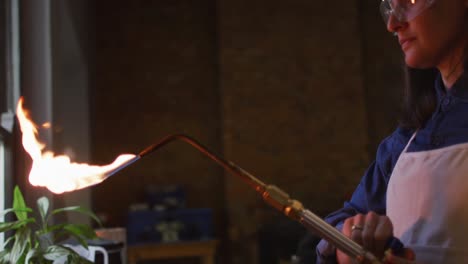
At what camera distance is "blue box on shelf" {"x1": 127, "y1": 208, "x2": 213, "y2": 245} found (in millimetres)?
5129

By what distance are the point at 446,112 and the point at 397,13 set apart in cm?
17

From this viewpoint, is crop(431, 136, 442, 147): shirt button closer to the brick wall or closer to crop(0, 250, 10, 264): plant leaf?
crop(0, 250, 10, 264): plant leaf

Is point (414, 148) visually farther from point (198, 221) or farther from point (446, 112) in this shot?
Result: point (198, 221)

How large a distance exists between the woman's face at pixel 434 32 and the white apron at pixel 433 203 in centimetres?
14

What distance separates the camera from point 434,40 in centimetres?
83

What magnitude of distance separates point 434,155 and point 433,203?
0.24ft

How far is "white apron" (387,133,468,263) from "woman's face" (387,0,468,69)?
0.46 feet

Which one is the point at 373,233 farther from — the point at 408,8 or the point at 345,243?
the point at 408,8

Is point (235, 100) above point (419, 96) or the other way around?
the other way around

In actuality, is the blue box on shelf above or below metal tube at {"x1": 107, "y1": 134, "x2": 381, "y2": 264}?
below

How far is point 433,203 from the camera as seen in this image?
2.69 feet

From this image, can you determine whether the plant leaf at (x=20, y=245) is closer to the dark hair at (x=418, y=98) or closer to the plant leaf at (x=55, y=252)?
the plant leaf at (x=55, y=252)

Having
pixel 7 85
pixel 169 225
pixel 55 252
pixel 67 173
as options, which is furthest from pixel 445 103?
pixel 169 225

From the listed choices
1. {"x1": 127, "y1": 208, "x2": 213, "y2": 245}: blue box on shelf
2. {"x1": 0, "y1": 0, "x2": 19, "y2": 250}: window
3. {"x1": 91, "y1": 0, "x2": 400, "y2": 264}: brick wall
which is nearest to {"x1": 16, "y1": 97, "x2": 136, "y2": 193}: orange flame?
{"x1": 0, "y1": 0, "x2": 19, "y2": 250}: window
